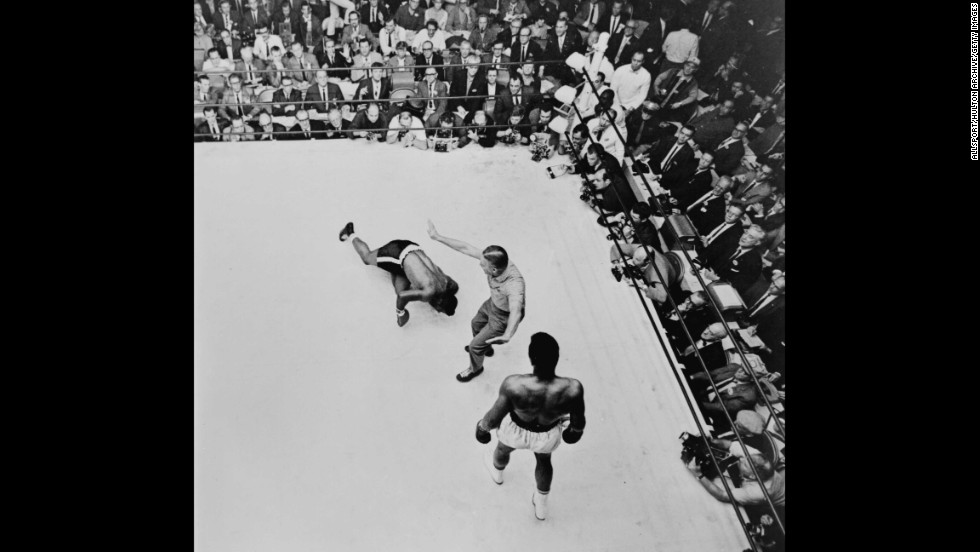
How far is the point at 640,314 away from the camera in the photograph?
593 cm

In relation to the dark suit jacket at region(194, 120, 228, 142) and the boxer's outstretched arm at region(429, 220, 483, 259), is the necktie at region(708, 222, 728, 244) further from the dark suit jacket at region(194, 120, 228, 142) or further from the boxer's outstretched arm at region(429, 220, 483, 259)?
the dark suit jacket at region(194, 120, 228, 142)

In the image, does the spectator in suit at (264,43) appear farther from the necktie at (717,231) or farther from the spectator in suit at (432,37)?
the necktie at (717,231)

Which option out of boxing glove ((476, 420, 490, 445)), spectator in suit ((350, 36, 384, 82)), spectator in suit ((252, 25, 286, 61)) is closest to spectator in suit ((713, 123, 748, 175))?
boxing glove ((476, 420, 490, 445))

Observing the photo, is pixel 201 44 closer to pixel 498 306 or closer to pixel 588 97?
pixel 588 97

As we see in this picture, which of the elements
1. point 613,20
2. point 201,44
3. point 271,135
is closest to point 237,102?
point 271,135

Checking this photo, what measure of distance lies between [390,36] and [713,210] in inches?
134

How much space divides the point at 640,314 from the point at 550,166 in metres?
1.51

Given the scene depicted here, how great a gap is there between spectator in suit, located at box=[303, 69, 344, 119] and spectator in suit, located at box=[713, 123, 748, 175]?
A: 133 inches

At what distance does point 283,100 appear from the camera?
706 centimetres

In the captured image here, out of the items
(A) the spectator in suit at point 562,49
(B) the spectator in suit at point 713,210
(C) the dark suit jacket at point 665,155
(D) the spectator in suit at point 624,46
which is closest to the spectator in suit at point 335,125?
(A) the spectator in suit at point 562,49

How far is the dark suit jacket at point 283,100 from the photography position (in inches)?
275

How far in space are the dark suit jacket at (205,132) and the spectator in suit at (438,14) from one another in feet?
6.94

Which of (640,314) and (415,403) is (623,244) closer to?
(640,314)

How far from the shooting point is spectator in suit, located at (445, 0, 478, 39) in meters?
7.35
